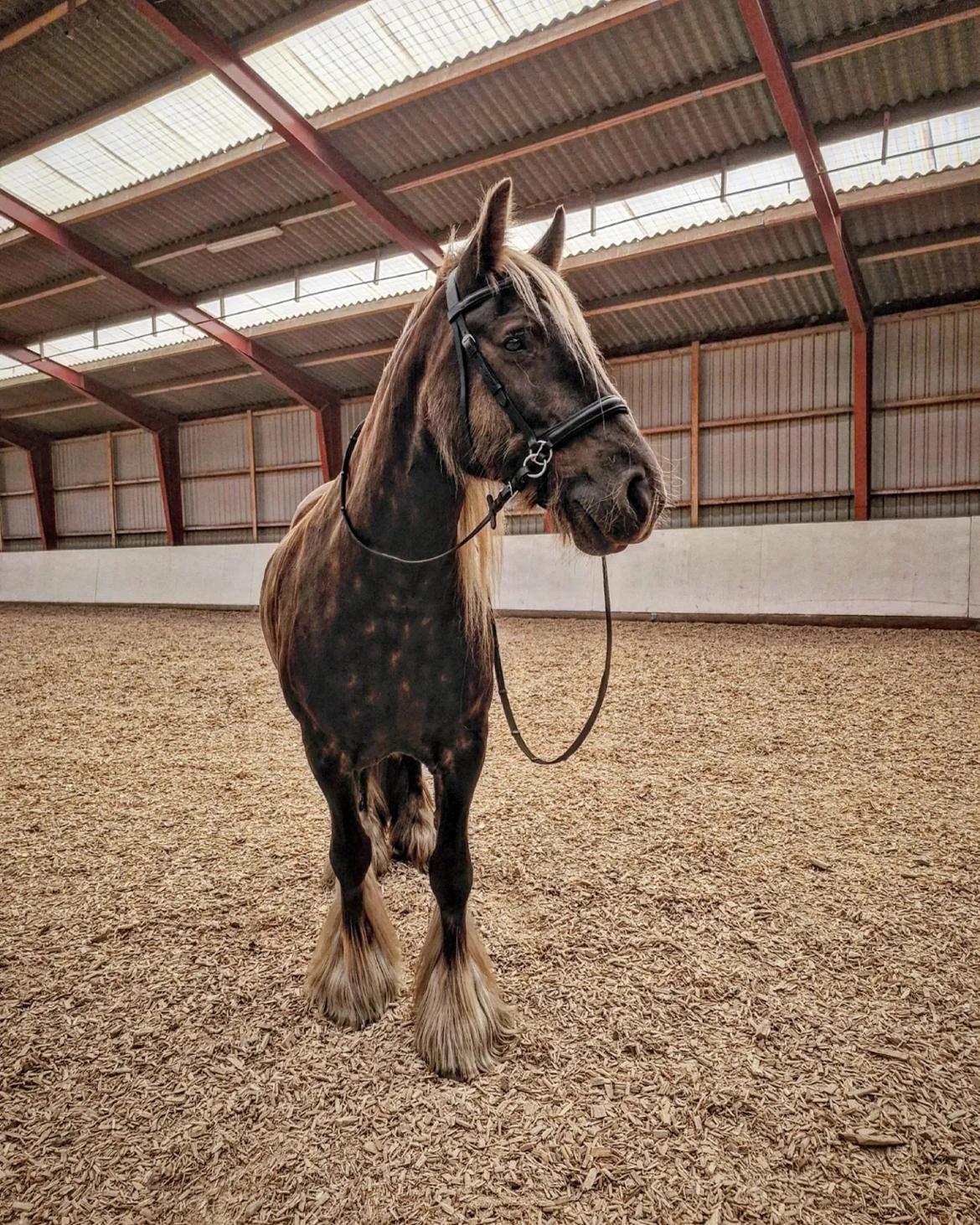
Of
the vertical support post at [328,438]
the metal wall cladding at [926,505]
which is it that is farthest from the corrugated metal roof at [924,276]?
the vertical support post at [328,438]

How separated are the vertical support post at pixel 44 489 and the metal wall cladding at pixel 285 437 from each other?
27.6 ft

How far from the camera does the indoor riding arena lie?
1581mm

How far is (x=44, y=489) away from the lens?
20.6 m

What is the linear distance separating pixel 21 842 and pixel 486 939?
2424 millimetres

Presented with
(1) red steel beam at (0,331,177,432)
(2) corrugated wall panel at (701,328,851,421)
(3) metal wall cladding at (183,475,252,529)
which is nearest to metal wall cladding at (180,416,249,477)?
(3) metal wall cladding at (183,475,252,529)

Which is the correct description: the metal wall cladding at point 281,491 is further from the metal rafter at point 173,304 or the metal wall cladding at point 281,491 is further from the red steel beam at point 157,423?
the red steel beam at point 157,423

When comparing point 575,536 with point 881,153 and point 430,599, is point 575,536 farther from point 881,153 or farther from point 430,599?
point 881,153

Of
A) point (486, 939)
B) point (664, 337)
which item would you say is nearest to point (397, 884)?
point (486, 939)

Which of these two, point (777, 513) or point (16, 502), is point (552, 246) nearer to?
point (777, 513)

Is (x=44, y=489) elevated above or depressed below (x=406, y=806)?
above

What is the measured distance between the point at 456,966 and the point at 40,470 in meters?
23.7

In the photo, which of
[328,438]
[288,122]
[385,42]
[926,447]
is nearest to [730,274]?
[926,447]

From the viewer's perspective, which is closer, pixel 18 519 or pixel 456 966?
pixel 456 966

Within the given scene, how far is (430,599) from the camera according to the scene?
1797 millimetres
